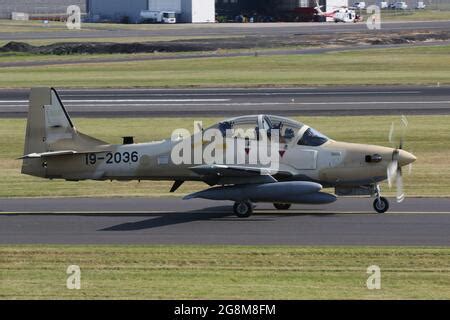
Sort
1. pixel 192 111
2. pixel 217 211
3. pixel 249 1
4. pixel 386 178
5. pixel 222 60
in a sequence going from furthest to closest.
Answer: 1. pixel 249 1
2. pixel 222 60
3. pixel 192 111
4. pixel 217 211
5. pixel 386 178

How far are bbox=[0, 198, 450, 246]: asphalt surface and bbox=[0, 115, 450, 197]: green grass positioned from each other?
1.62m

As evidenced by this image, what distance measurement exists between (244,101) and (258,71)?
1581cm

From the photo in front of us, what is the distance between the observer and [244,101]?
44875 mm

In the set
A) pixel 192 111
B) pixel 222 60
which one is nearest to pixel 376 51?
pixel 222 60

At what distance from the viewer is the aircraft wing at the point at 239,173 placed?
Answer: 70.6 feet

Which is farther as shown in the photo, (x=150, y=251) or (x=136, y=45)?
(x=136, y=45)

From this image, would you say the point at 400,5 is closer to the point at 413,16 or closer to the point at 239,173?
the point at 413,16

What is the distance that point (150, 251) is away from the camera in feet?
59.8

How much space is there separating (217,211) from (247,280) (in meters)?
6.94

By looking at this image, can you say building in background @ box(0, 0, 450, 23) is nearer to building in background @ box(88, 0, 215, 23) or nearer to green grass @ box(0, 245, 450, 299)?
building in background @ box(88, 0, 215, 23)

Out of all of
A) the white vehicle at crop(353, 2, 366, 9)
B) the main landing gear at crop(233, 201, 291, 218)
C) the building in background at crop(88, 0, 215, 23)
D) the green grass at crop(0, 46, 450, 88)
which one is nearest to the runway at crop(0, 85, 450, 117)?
the green grass at crop(0, 46, 450, 88)

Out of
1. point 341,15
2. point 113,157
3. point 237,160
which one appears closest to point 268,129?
point 237,160

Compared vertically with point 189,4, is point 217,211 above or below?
below
